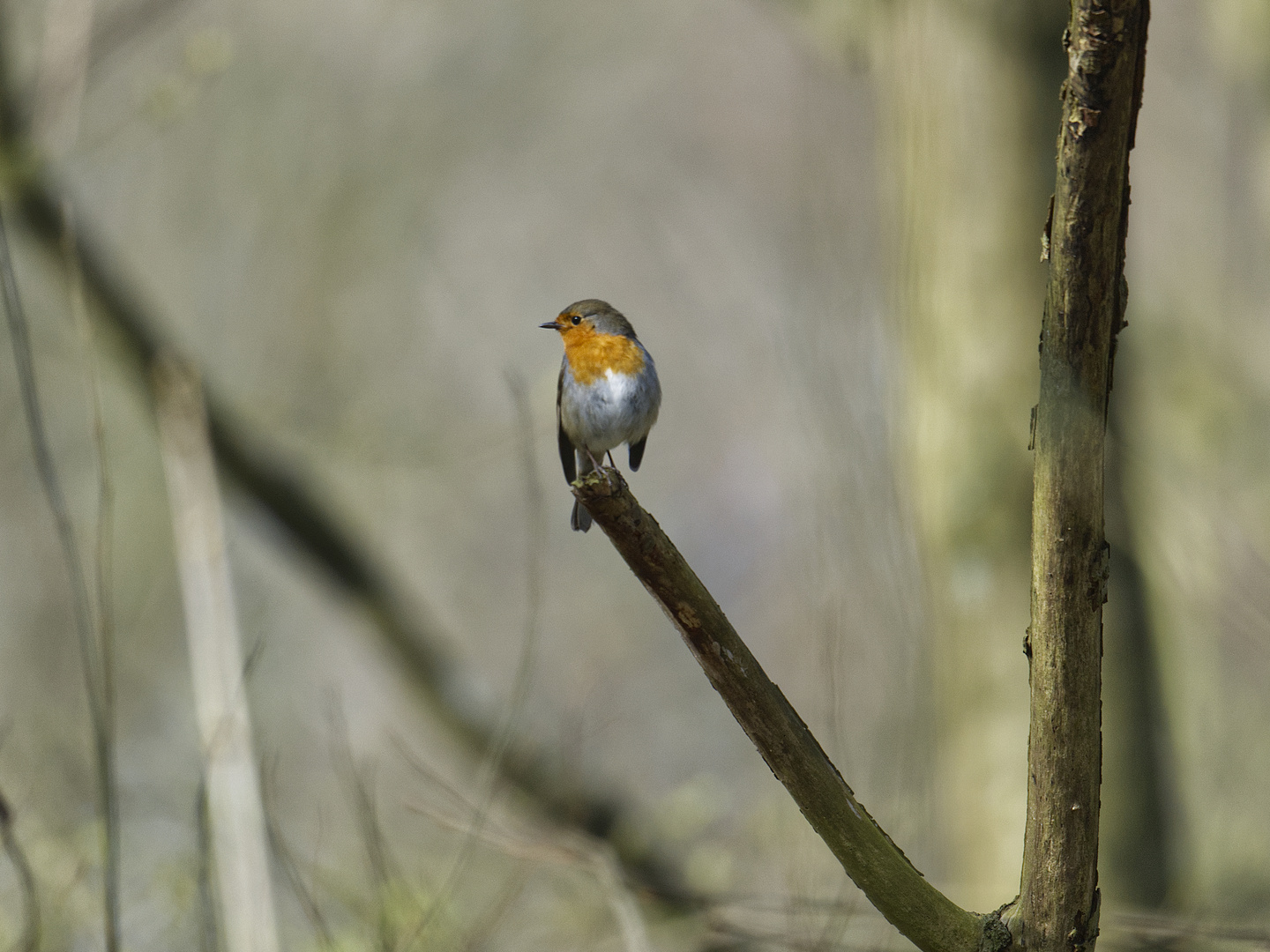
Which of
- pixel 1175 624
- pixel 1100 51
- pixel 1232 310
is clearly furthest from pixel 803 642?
pixel 1100 51

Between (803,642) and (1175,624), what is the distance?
1700 millimetres

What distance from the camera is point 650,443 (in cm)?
969

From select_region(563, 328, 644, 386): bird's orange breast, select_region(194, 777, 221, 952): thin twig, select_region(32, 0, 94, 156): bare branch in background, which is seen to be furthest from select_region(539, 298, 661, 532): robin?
select_region(194, 777, 221, 952): thin twig

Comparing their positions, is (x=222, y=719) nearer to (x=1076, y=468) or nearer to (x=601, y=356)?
(x=1076, y=468)

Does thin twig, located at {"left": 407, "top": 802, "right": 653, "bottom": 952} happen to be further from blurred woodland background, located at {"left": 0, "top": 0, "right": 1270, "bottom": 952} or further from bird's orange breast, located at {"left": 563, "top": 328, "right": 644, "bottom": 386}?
bird's orange breast, located at {"left": 563, "top": 328, "right": 644, "bottom": 386}

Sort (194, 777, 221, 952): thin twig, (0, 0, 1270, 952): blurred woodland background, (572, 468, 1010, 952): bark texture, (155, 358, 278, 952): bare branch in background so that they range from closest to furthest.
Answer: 1. (572, 468, 1010, 952): bark texture
2. (194, 777, 221, 952): thin twig
3. (155, 358, 278, 952): bare branch in background
4. (0, 0, 1270, 952): blurred woodland background

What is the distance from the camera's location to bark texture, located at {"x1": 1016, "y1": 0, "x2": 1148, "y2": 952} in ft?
3.70

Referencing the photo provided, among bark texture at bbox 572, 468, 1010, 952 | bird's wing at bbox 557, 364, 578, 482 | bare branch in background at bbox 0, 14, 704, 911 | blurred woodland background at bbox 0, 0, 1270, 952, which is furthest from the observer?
bare branch in background at bbox 0, 14, 704, 911

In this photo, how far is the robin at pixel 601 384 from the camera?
354cm

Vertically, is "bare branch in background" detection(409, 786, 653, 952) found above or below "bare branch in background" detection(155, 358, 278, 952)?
below

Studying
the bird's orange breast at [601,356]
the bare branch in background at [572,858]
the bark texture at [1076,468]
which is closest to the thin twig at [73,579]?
the bare branch in background at [572,858]

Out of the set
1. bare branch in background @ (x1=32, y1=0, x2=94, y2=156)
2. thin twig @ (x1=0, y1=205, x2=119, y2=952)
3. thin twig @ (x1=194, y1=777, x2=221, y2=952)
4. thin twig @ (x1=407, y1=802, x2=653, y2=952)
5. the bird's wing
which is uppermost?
bare branch in background @ (x1=32, y1=0, x2=94, y2=156)

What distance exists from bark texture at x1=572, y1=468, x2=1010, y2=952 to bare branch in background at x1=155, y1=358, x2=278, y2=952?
85cm

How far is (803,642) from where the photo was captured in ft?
18.2
